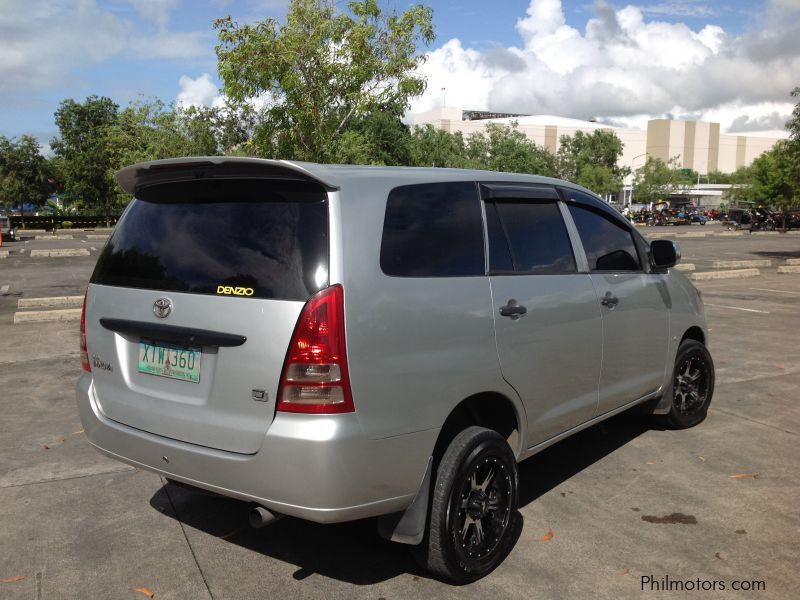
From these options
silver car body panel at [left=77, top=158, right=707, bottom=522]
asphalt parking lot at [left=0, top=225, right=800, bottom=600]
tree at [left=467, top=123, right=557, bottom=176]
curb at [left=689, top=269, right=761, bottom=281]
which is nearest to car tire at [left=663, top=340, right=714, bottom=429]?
asphalt parking lot at [left=0, top=225, right=800, bottom=600]

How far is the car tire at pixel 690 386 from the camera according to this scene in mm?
5633

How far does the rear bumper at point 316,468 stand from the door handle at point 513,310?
2.48 feet

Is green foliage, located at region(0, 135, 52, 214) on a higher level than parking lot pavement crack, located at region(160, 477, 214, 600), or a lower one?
higher

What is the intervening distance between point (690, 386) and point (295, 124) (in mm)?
10535

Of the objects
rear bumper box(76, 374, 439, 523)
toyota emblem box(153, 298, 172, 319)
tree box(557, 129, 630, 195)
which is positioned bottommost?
rear bumper box(76, 374, 439, 523)

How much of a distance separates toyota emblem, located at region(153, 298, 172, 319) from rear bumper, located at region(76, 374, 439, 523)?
570 mm

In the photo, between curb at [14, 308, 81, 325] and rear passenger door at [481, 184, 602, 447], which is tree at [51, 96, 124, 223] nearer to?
curb at [14, 308, 81, 325]

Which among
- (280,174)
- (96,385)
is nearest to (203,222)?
(280,174)

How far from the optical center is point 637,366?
4.93 meters

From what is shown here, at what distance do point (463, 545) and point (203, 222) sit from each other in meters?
1.94

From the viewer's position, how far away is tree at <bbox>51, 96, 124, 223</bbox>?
55.8 m

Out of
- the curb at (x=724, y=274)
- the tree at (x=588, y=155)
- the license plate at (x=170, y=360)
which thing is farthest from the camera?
the tree at (x=588, y=155)

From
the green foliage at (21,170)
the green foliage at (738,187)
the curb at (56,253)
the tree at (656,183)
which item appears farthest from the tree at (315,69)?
the tree at (656,183)

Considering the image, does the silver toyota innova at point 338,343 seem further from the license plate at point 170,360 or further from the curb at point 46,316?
the curb at point 46,316
